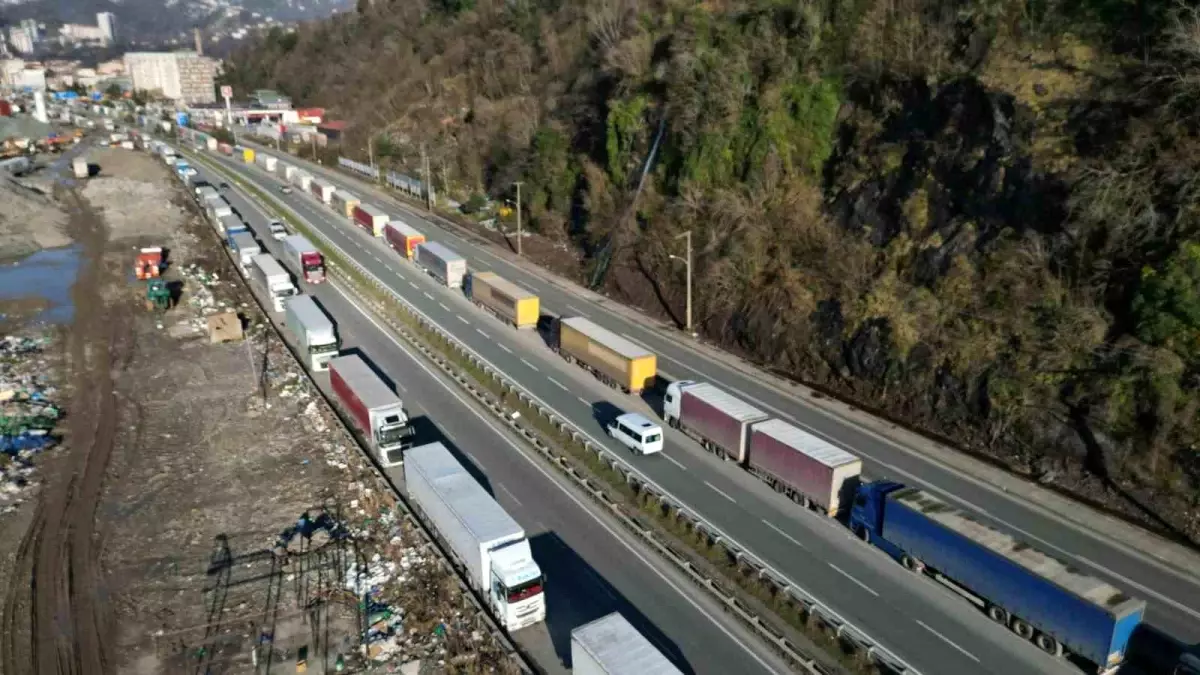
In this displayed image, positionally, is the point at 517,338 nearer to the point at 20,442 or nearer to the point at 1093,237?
the point at 20,442

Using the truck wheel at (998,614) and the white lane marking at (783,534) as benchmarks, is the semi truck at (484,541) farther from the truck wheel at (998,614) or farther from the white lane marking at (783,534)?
the truck wheel at (998,614)

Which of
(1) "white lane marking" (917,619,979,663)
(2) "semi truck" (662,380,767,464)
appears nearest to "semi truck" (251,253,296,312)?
(2) "semi truck" (662,380,767,464)

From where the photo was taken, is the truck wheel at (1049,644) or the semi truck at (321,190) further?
the semi truck at (321,190)

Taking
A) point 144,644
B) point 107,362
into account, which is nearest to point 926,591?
point 144,644

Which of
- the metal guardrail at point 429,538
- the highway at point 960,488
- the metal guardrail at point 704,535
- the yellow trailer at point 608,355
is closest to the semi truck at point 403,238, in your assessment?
the highway at point 960,488

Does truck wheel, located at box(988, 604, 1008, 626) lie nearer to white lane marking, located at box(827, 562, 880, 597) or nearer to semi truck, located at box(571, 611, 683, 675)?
white lane marking, located at box(827, 562, 880, 597)

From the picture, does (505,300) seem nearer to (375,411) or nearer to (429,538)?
(375,411)

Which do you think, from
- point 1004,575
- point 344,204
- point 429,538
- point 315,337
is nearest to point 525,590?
point 429,538
